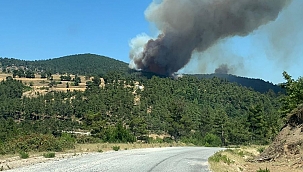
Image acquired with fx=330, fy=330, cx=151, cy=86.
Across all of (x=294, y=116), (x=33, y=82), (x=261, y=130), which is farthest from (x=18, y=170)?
(x=33, y=82)

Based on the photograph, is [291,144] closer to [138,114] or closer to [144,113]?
[138,114]

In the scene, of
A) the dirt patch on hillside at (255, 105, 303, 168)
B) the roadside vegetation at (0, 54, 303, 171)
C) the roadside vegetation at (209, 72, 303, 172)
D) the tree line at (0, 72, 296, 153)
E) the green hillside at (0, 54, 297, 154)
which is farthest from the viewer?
the tree line at (0, 72, 296, 153)

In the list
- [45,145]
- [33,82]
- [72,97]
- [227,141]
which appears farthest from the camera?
[33,82]

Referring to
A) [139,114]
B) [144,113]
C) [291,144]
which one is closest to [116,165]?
[291,144]

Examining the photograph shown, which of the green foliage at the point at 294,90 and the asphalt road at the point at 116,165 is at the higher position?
the green foliage at the point at 294,90

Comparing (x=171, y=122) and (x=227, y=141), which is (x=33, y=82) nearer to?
(x=171, y=122)

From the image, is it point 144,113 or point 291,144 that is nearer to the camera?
point 291,144

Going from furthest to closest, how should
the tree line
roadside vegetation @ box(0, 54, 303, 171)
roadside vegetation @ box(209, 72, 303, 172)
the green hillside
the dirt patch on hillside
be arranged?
the tree line, the green hillside, roadside vegetation @ box(0, 54, 303, 171), the dirt patch on hillside, roadside vegetation @ box(209, 72, 303, 172)

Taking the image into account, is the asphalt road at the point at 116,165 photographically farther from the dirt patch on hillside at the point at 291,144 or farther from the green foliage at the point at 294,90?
the green foliage at the point at 294,90

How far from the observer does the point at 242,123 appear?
262 feet

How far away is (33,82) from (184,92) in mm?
77693

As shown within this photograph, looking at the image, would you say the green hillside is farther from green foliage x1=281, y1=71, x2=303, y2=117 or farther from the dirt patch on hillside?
the dirt patch on hillside

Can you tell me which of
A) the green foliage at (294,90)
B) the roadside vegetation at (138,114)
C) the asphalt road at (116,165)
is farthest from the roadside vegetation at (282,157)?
the green foliage at (294,90)

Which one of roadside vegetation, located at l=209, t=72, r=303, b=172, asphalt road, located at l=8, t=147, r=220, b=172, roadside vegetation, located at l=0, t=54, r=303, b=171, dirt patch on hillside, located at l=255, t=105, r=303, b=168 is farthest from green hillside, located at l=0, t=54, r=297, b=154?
dirt patch on hillside, located at l=255, t=105, r=303, b=168
